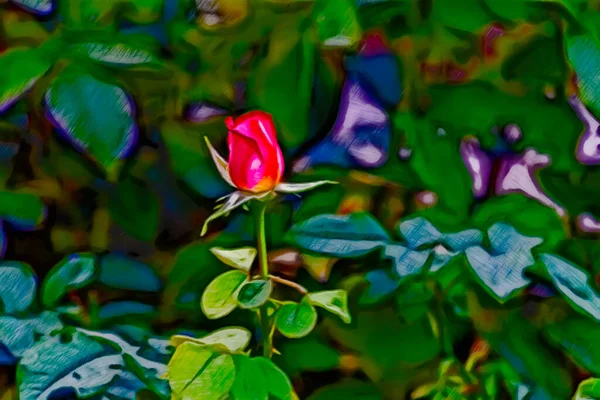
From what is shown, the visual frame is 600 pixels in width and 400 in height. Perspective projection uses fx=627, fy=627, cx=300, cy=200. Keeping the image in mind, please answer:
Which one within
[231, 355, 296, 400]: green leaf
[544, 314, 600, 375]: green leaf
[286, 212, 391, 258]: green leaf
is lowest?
[544, 314, 600, 375]: green leaf

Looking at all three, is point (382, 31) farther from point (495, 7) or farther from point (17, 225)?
point (17, 225)

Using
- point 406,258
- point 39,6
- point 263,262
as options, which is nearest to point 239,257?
point 263,262

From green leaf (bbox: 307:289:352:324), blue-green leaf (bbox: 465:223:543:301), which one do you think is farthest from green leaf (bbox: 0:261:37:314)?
blue-green leaf (bbox: 465:223:543:301)

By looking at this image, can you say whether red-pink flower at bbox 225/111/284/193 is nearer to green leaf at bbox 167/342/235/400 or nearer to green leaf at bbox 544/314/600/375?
green leaf at bbox 167/342/235/400

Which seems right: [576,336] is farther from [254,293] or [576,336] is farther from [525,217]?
[254,293]

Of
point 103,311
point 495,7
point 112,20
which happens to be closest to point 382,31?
point 495,7

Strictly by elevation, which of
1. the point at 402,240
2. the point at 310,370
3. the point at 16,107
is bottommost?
the point at 310,370
